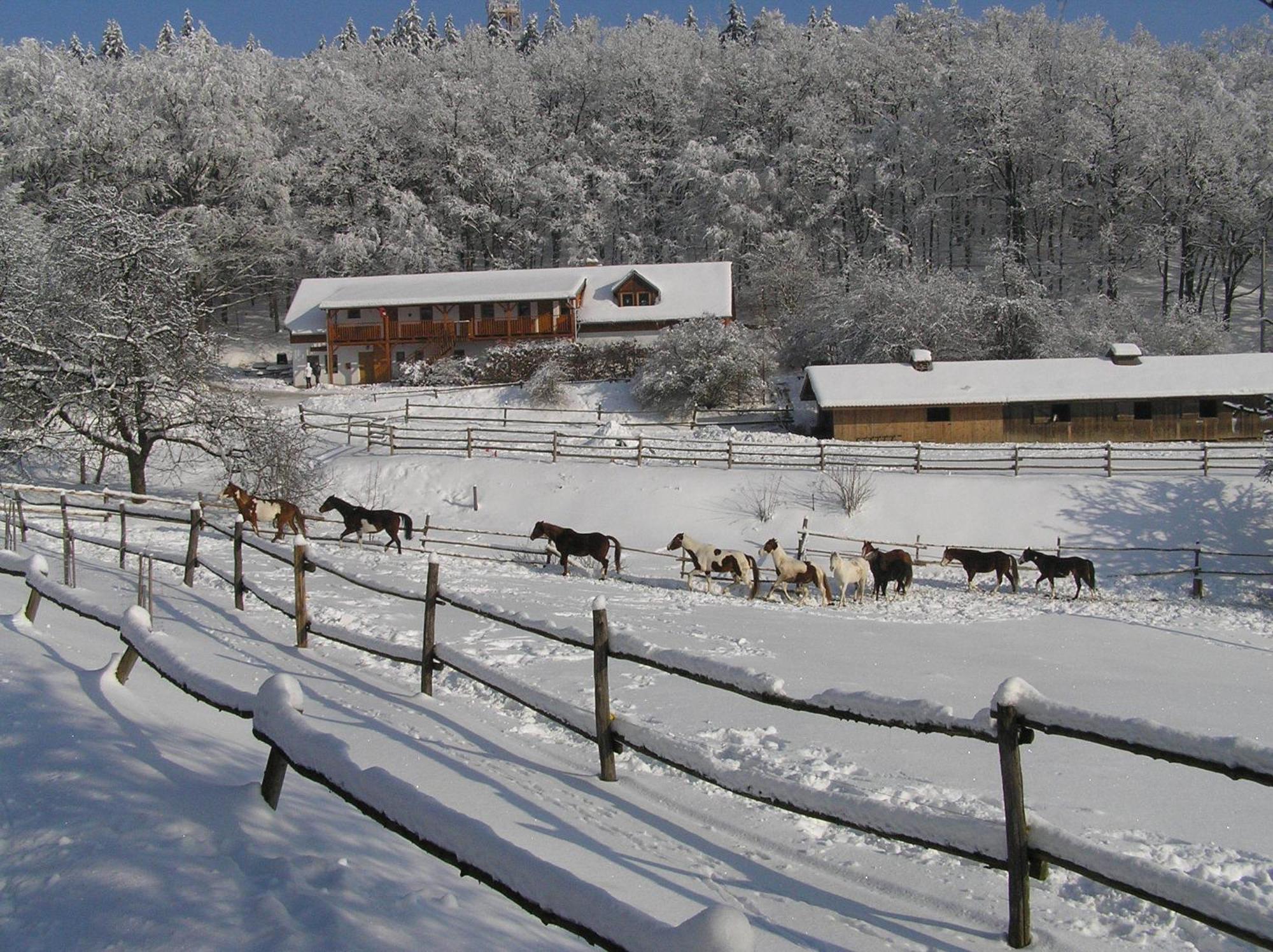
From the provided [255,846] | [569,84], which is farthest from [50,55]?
[255,846]

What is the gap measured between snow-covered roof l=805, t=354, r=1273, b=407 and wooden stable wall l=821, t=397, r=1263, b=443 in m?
0.48

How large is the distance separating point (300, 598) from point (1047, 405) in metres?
31.2

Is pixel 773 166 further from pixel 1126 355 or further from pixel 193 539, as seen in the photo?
pixel 193 539

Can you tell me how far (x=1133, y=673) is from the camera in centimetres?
1122

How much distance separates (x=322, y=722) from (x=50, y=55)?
70.4m

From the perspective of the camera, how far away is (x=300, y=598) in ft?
31.7

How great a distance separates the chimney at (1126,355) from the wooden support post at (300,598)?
35089 mm

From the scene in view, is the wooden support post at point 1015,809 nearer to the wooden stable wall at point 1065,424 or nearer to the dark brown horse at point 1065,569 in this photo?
the dark brown horse at point 1065,569

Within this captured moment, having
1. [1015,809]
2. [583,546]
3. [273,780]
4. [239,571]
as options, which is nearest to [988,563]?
[583,546]

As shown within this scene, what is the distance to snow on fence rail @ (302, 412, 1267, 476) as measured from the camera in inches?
1126

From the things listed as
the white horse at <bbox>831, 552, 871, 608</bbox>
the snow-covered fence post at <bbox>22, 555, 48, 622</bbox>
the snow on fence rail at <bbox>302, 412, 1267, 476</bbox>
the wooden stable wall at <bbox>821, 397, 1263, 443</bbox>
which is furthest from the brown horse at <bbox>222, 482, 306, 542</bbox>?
the wooden stable wall at <bbox>821, 397, 1263, 443</bbox>

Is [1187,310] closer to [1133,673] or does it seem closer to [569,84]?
[1133,673]

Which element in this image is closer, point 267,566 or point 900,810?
point 900,810

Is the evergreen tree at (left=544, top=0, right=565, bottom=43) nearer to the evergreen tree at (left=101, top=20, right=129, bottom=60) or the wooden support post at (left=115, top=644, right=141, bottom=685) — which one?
the evergreen tree at (left=101, top=20, right=129, bottom=60)
